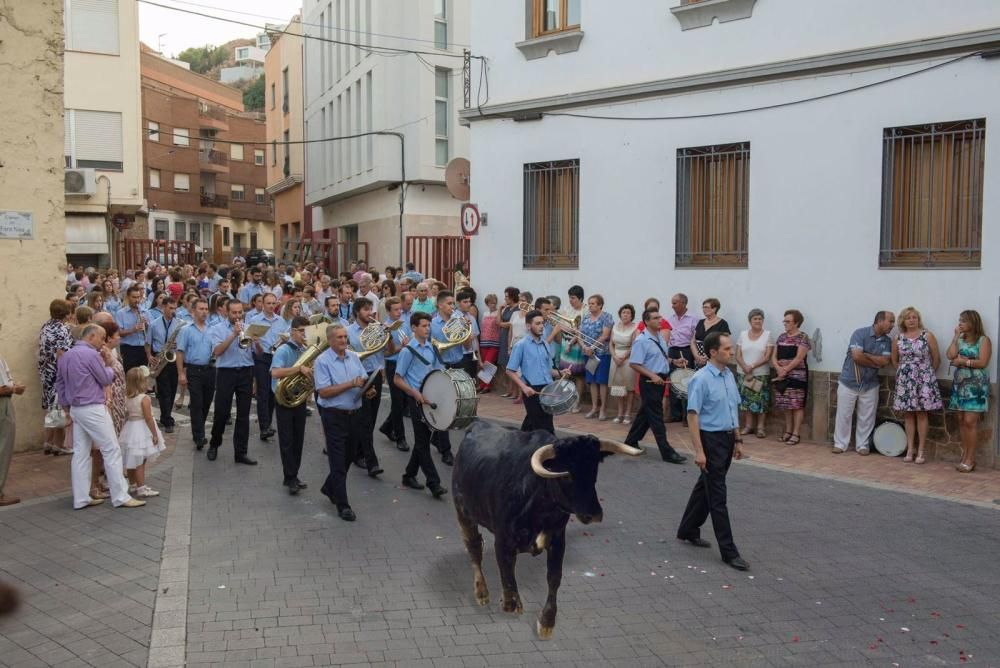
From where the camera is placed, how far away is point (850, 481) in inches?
418

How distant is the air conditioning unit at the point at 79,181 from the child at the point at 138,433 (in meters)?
21.9

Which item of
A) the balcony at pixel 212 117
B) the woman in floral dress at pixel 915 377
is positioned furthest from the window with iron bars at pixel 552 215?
the balcony at pixel 212 117

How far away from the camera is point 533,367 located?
10.4 metres

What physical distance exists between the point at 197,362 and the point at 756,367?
7372 mm

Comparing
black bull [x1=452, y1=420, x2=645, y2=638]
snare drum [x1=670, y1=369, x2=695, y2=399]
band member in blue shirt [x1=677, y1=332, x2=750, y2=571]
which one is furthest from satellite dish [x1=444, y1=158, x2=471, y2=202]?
black bull [x1=452, y1=420, x2=645, y2=638]

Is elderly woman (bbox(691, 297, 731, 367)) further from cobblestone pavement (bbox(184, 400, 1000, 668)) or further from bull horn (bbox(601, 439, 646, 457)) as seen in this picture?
bull horn (bbox(601, 439, 646, 457))

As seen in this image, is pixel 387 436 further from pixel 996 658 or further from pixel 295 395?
pixel 996 658

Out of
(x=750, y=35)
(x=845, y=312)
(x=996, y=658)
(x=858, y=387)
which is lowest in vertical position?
(x=996, y=658)

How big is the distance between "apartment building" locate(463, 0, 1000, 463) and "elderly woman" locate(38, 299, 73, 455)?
7998 mm

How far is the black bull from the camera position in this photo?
566cm

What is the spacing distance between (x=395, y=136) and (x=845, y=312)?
18.2 metres

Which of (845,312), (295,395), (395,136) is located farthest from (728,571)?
(395,136)

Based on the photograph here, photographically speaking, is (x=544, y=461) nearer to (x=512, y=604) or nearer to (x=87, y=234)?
(x=512, y=604)

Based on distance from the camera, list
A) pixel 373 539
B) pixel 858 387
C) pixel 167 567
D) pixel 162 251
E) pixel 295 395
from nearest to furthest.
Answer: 1. pixel 167 567
2. pixel 373 539
3. pixel 295 395
4. pixel 858 387
5. pixel 162 251
